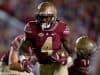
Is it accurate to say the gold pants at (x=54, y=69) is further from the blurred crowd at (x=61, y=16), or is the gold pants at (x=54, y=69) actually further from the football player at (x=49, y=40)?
the blurred crowd at (x=61, y=16)

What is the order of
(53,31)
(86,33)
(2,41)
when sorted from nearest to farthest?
(53,31), (2,41), (86,33)

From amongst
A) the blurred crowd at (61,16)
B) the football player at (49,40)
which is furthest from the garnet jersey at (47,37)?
the blurred crowd at (61,16)

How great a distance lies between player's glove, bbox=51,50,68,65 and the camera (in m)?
1.05

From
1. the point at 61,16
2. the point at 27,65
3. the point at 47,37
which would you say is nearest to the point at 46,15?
the point at 47,37

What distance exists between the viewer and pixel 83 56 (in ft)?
3.48

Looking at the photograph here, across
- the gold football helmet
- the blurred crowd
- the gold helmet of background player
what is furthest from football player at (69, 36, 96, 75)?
the blurred crowd

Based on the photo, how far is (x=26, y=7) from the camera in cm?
157

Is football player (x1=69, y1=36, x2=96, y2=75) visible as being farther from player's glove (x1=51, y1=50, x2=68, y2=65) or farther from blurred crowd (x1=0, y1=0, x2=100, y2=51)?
blurred crowd (x1=0, y1=0, x2=100, y2=51)

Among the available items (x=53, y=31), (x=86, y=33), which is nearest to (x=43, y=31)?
(x=53, y=31)

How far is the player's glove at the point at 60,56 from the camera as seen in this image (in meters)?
1.05

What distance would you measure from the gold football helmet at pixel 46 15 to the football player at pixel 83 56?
0.12m

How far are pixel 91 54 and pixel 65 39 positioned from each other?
100 millimetres

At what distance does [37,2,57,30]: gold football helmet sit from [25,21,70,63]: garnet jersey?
0.05 feet

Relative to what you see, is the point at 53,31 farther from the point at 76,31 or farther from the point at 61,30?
the point at 76,31
